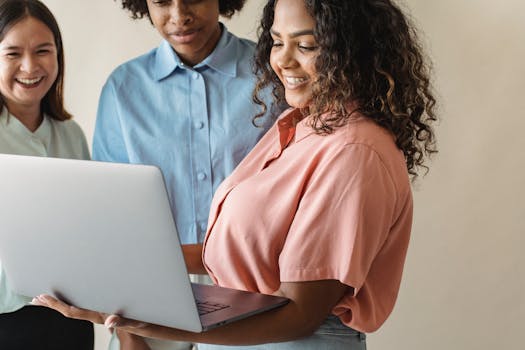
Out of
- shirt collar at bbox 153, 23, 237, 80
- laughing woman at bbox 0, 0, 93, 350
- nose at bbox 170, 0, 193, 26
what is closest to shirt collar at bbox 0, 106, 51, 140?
laughing woman at bbox 0, 0, 93, 350

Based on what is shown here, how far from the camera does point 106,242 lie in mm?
1374

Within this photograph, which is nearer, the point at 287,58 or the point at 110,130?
the point at 287,58

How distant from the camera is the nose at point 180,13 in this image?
74.6 inches

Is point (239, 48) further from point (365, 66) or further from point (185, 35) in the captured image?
point (365, 66)

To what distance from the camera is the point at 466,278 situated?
Answer: 2830mm

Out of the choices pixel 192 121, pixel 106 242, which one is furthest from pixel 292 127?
pixel 106 242

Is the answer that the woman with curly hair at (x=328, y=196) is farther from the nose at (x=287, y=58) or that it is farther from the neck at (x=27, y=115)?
the neck at (x=27, y=115)

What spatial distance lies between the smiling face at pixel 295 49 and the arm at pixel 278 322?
36 centimetres

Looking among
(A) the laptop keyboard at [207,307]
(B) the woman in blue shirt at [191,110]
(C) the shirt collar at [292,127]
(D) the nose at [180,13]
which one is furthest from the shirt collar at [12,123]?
(A) the laptop keyboard at [207,307]

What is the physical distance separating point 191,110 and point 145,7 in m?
0.33

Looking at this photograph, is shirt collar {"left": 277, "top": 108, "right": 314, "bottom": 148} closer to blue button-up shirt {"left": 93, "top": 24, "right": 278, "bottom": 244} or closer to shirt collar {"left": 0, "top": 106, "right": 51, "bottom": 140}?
blue button-up shirt {"left": 93, "top": 24, "right": 278, "bottom": 244}

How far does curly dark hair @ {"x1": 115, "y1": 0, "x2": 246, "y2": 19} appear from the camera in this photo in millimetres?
2135

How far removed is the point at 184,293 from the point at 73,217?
8.7 inches

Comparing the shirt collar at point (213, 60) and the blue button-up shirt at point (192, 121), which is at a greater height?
the shirt collar at point (213, 60)
